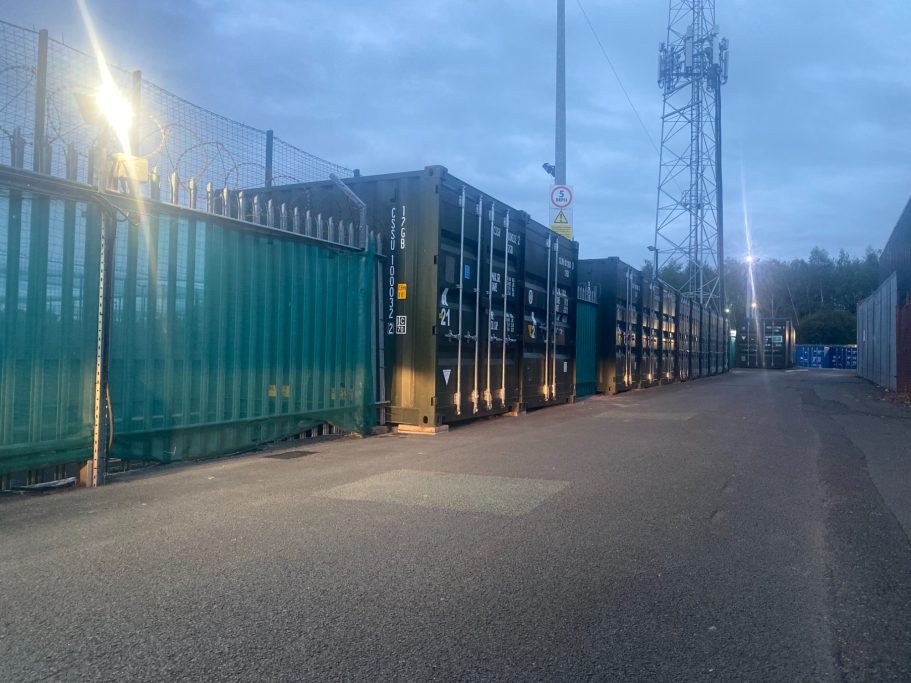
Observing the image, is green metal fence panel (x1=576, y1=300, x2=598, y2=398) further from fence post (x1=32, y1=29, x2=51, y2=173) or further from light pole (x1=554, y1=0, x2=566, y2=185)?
fence post (x1=32, y1=29, x2=51, y2=173)

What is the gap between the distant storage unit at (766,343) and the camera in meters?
47.3

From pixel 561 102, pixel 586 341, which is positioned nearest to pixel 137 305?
pixel 586 341

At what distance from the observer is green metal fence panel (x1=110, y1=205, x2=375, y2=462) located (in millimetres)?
6777

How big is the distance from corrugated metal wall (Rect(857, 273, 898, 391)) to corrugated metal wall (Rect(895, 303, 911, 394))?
833 millimetres

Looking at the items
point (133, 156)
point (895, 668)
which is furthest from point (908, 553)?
point (133, 156)

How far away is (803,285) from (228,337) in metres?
81.5

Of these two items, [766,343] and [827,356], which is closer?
[766,343]

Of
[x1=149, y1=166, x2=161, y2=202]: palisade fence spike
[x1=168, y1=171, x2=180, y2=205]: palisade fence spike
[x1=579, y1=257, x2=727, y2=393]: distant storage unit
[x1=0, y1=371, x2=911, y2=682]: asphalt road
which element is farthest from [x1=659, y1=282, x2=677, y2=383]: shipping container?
[x1=149, y1=166, x2=161, y2=202]: palisade fence spike

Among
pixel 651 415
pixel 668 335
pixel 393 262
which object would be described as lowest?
pixel 651 415

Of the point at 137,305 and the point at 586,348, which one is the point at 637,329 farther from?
the point at 137,305

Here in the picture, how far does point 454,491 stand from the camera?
630 cm

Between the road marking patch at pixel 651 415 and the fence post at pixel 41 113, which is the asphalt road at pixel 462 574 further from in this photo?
the road marking patch at pixel 651 415

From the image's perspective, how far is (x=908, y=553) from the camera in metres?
4.69

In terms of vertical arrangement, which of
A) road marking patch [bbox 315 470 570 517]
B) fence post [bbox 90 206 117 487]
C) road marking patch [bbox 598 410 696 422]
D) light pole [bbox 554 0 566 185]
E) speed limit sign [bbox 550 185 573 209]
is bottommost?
road marking patch [bbox 315 470 570 517]
